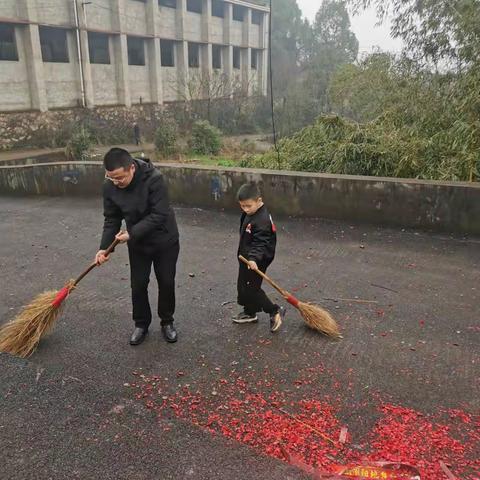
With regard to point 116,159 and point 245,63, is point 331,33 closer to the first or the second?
point 245,63

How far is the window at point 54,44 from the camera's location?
22797mm

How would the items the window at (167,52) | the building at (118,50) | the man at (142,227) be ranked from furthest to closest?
the window at (167,52) → the building at (118,50) → the man at (142,227)

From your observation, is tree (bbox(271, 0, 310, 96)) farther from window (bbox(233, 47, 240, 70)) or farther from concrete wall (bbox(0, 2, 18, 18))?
concrete wall (bbox(0, 2, 18, 18))

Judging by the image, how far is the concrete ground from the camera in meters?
2.42

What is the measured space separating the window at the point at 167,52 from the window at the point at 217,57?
474cm

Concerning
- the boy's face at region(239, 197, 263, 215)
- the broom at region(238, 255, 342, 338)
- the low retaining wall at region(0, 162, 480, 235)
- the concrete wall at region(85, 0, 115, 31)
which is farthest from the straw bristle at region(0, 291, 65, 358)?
the concrete wall at region(85, 0, 115, 31)

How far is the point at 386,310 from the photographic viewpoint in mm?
4066

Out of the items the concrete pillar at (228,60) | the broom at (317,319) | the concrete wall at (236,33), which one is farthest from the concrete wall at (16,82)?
the broom at (317,319)

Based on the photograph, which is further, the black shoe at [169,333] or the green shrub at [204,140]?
the green shrub at [204,140]

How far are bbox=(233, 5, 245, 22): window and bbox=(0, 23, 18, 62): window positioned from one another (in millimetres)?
19308

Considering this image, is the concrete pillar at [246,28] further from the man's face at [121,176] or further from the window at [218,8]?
the man's face at [121,176]

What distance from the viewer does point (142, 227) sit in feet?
10.6

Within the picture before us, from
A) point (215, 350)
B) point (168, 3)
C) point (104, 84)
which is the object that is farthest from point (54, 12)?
point (215, 350)

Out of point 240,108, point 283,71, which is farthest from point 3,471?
point 283,71
